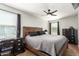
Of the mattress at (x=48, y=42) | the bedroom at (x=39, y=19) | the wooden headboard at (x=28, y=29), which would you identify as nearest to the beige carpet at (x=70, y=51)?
the bedroom at (x=39, y=19)

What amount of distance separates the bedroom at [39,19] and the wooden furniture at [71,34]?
17 millimetres

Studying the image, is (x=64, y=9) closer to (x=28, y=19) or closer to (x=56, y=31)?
(x=56, y=31)

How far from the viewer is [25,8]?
128 centimetres

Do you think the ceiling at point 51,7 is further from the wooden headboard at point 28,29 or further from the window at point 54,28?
the wooden headboard at point 28,29

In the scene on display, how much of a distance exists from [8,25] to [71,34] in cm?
110

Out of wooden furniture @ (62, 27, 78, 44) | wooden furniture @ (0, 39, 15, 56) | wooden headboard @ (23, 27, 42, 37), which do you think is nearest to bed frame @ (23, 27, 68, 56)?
wooden headboard @ (23, 27, 42, 37)

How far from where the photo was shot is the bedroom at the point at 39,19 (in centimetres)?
123

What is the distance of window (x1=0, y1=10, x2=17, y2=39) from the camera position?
1.21m

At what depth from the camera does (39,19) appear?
142cm

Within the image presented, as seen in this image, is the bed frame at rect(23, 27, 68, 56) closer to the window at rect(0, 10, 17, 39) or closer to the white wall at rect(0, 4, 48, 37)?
the white wall at rect(0, 4, 48, 37)

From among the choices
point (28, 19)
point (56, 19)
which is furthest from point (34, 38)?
point (56, 19)

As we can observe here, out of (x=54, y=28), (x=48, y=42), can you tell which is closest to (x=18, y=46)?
(x=48, y=42)

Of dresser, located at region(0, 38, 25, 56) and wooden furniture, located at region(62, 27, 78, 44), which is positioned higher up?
wooden furniture, located at region(62, 27, 78, 44)

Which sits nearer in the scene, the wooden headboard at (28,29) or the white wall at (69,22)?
the white wall at (69,22)
